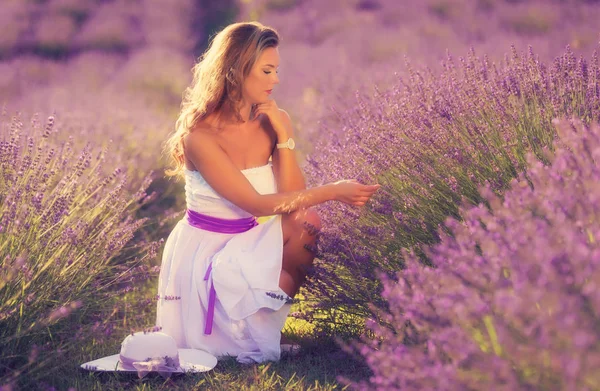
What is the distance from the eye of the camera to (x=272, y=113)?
298 centimetres

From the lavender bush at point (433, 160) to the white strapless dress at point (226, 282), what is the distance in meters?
0.16

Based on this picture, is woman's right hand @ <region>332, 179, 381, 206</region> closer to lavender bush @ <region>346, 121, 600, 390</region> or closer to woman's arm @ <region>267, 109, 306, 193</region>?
woman's arm @ <region>267, 109, 306, 193</region>

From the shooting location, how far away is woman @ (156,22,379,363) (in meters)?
2.74

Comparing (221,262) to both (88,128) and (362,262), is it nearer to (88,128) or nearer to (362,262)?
(362,262)

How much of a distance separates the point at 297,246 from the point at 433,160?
1.85 ft

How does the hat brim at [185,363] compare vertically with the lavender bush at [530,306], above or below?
below

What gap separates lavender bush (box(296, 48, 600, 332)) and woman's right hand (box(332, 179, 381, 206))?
6cm

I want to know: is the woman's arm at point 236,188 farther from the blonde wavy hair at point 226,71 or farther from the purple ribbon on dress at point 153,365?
the purple ribbon on dress at point 153,365

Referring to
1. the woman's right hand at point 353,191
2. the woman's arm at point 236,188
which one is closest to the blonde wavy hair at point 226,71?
the woman's arm at point 236,188

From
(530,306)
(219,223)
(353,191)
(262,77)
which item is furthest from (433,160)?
(530,306)

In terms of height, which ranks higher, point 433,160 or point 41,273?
point 433,160

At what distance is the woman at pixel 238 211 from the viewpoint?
274 cm

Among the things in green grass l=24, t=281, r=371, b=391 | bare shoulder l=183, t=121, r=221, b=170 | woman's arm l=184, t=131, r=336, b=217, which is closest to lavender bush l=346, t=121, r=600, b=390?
green grass l=24, t=281, r=371, b=391

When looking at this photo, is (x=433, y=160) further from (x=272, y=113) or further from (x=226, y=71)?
(x=226, y=71)
